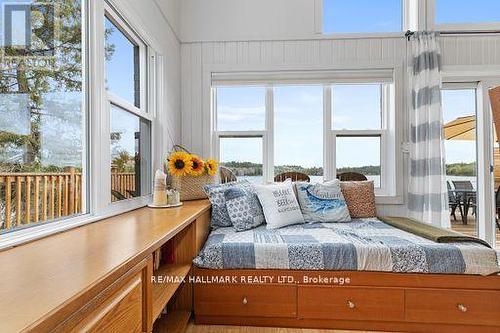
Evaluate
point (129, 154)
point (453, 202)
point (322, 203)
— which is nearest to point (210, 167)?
point (129, 154)

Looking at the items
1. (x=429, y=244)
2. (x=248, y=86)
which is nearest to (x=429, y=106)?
(x=429, y=244)

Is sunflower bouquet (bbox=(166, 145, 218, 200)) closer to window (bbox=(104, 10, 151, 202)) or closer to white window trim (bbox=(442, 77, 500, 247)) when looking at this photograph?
window (bbox=(104, 10, 151, 202))

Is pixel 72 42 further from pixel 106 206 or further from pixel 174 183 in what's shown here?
pixel 174 183

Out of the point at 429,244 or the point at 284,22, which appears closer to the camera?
the point at 429,244

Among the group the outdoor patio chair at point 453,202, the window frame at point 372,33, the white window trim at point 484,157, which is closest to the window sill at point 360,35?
the window frame at point 372,33

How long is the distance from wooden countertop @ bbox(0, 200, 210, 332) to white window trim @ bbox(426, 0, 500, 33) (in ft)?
9.73

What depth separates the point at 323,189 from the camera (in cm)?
272

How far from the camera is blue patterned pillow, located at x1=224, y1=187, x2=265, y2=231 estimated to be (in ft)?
7.70

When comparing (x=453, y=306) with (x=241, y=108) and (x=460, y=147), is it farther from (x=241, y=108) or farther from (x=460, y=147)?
(x=241, y=108)

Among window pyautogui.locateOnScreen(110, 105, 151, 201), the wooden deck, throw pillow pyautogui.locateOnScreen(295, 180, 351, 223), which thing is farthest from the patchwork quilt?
the wooden deck

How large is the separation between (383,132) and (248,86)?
Answer: 141 centimetres

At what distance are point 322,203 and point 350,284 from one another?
2.81 feet

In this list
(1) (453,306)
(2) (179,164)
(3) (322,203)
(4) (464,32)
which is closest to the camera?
(1) (453,306)

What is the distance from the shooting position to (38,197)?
126cm
